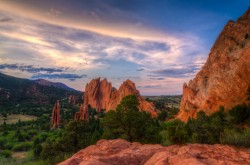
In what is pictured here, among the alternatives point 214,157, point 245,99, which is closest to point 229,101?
point 245,99

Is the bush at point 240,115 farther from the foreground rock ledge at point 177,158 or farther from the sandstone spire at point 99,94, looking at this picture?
the sandstone spire at point 99,94

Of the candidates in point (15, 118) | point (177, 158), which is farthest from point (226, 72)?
point (15, 118)

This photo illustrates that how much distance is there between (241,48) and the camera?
6369 cm

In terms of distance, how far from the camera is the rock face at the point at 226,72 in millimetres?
60344

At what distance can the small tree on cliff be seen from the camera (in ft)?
101

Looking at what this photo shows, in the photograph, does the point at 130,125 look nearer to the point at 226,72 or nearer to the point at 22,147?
the point at 22,147

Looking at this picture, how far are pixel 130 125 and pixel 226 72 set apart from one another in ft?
152

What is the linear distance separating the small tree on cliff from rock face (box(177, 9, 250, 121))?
3611 cm

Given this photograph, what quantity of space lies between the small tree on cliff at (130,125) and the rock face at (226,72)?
118ft

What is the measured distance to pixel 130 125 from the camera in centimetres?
3134

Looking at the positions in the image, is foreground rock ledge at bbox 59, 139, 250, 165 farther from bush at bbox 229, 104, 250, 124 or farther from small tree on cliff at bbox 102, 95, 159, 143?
bush at bbox 229, 104, 250, 124

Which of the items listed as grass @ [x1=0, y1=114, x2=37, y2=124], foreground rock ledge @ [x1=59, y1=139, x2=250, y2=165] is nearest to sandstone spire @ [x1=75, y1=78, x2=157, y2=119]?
grass @ [x1=0, y1=114, x2=37, y2=124]

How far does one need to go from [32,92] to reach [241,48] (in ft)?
557

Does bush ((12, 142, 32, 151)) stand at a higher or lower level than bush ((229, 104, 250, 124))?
lower
